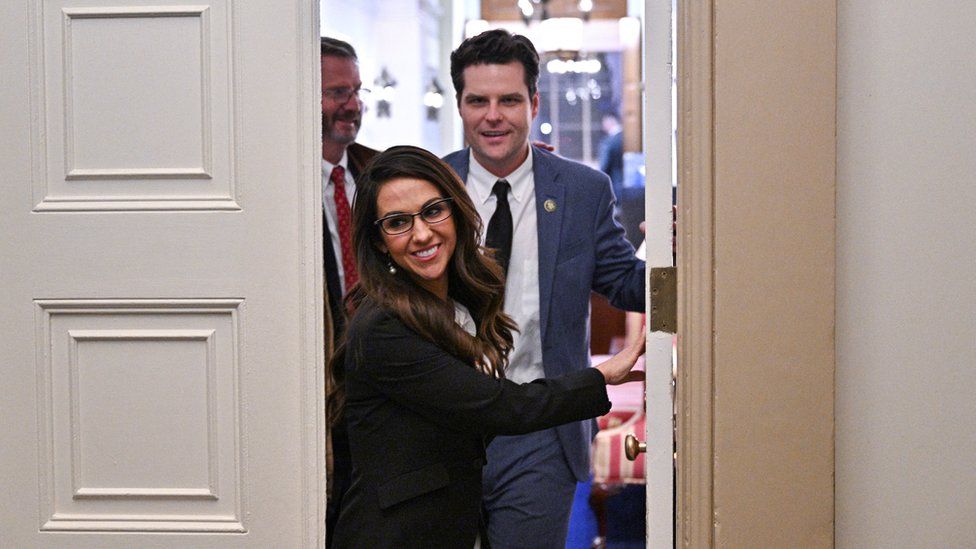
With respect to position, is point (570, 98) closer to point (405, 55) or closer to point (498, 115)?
point (405, 55)

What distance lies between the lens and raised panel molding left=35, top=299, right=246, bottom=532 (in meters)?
1.65

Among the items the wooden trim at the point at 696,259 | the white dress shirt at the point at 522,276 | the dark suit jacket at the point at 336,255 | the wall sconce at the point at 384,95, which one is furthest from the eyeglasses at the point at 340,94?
the wall sconce at the point at 384,95

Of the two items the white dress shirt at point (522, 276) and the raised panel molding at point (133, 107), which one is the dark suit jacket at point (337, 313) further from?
the raised panel molding at point (133, 107)

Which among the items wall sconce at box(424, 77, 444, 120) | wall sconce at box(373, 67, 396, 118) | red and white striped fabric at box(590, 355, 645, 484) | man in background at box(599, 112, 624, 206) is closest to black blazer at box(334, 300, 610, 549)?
red and white striped fabric at box(590, 355, 645, 484)

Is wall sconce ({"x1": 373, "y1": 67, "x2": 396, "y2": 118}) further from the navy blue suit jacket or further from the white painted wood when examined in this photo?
the white painted wood

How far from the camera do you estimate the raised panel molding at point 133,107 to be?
5.35ft

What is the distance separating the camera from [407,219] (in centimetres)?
196

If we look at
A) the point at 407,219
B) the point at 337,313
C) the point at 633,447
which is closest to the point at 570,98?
the point at 337,313

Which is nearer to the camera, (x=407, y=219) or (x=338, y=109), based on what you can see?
(x=407, y=219)

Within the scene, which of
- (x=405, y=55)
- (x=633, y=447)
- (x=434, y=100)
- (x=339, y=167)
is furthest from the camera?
(x=405, y=55)

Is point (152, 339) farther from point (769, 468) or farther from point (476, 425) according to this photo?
point (769, 468)

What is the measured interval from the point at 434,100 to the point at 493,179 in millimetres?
3878

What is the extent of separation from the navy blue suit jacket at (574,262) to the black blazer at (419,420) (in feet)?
1.60

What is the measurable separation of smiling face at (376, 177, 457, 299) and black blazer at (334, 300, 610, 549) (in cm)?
12
